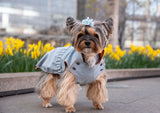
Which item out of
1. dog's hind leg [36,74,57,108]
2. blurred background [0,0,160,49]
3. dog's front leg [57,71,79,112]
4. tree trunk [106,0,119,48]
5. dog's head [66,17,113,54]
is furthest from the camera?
blurred background [0,0,160,49]

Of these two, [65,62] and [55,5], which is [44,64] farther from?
[55,5]

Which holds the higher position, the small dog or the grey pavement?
the small dog

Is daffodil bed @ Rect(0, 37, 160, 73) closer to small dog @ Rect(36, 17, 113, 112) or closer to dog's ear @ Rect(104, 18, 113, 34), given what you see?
small dog @ Rect(36, 17, 113, 112)

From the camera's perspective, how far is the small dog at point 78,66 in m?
3.14

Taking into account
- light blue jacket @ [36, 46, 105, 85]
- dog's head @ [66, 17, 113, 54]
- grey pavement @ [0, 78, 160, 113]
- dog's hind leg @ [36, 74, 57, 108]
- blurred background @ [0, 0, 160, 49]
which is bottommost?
grey pavement @ [0, 78, 160, 113]

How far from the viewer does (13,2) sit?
89.3 ft

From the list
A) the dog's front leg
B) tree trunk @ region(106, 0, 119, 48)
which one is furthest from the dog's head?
tree trunk @ region(106, 0, 119, 48)

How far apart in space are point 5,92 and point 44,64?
50.9 inches

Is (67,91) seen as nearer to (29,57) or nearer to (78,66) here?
(78,66)

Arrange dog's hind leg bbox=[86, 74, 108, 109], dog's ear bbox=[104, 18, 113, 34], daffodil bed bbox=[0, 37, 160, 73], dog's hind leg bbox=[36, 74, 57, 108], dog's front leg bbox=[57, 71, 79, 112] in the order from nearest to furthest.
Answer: dog's ear bbox=[104, 18, 113, 34] → dog's front leg bbox=[57, 71, 79, 112] → dog's hind leg bbox=[86, 74, 108, 109] → dog's hind leg bbox=[36, 74, 57, 108] → daffodil bed bbox=[0, 37, 160, 73]

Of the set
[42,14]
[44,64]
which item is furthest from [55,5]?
[44,64]

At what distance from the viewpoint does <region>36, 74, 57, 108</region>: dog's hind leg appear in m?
3.86

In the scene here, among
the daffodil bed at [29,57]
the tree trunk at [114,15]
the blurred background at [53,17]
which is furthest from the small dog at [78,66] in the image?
the blurred background at [53,17]

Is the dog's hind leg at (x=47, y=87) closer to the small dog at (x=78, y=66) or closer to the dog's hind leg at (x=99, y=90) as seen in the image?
the small dog at (x=78, y=66)
